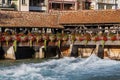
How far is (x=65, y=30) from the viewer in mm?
61469

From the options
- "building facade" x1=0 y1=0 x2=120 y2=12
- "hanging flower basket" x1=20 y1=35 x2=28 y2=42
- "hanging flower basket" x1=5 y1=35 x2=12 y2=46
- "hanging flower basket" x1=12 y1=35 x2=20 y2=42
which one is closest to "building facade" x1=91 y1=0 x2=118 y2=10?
"building facade" x1=0 y1=0 x2=120 y2=12

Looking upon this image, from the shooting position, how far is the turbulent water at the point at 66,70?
38.7 metres

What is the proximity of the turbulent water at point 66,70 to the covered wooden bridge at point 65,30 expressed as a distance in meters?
4.24

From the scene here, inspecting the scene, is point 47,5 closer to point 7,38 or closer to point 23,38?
point 23,38

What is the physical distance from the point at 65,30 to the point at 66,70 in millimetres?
19033

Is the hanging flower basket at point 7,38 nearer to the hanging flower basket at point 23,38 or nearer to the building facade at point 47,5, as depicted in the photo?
the hanging flower basket at point 23,38

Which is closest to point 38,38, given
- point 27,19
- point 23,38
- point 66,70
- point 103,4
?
point 23,38

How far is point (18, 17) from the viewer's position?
59.6 m

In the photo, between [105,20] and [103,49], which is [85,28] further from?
[103,49]

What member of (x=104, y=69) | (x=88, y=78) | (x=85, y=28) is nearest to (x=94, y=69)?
(x=104, y=69)

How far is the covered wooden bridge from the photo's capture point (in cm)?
5362

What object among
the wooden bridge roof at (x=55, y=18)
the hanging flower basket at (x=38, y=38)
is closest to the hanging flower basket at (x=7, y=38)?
the hanging flower basket at (x=38, y=38)

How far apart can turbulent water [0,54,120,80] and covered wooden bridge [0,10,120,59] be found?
4237 millimetres

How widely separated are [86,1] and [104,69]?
4070cm
